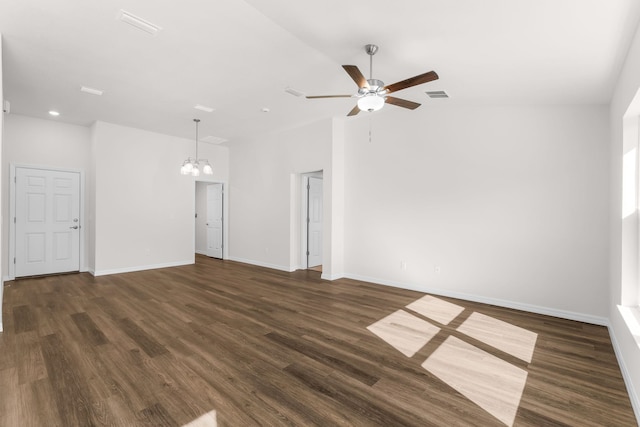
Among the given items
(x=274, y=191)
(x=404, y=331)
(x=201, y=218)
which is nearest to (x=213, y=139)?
(x=274, y=191)

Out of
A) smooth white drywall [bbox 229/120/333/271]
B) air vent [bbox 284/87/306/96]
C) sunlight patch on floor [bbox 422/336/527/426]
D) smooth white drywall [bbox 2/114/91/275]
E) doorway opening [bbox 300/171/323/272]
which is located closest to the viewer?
sunlight patch on floor [bbox 422/336/527/426]

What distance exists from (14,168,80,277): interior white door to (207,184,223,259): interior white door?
3030 mm

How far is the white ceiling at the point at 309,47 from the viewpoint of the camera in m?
2.38

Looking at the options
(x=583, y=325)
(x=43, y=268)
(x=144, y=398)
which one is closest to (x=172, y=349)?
(x=144, y=398)

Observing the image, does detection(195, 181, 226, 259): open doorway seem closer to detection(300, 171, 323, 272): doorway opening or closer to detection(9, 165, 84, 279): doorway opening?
detection(300, 171, 323, 272): doorway opening

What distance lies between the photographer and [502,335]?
131 inches

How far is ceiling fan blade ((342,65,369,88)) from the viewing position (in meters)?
2.61

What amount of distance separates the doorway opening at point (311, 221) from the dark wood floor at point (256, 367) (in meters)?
2.45

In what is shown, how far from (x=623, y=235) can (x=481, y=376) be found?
181 centimetres

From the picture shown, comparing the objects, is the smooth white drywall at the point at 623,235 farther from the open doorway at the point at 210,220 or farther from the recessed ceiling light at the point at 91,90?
the open doorway at the point at 210,220

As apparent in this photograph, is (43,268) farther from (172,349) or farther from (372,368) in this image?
(372,368)

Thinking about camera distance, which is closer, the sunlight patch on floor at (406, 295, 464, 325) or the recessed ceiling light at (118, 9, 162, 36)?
the recessed ceiling light at (118, 9, 162, 36)

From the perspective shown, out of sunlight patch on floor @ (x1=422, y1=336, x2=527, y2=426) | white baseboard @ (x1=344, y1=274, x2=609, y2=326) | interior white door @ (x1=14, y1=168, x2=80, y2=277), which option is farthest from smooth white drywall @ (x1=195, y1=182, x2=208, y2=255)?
sunlight patch on floor @ (x1=422, y1=336, x2=527, y2=426)

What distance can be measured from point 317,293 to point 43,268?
18.3ft
